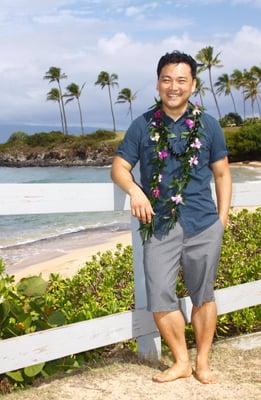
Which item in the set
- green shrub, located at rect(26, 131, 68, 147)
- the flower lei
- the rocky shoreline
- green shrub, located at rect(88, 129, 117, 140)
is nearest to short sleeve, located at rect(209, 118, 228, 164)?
the flower lei

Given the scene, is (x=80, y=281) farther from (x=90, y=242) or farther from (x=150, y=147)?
(x=90, y=242)

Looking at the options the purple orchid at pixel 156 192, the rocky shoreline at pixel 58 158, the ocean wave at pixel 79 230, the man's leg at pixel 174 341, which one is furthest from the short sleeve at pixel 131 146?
the rocky shoreline at pixel 58 158

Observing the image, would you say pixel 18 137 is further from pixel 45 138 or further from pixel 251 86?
pixel 251 86

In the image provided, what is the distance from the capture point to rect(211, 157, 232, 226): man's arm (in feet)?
12.4

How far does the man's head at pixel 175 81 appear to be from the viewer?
3.67 meters

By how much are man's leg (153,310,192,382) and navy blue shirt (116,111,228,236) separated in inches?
20.7

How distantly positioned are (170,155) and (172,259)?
609 millimetres

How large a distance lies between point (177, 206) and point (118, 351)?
146 cm

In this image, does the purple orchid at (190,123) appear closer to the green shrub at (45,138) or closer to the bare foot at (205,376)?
the bare foot at (205,376)

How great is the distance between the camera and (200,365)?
12.8 feet

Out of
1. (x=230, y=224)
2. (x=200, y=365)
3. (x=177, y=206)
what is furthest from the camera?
(x=230, y=224)

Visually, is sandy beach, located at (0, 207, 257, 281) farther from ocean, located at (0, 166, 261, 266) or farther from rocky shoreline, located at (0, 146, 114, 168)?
rocky shoreline, located at (0, 146, 114, 168)

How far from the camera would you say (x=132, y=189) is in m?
3.64

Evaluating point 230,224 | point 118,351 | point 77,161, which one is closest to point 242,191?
point 118,351
